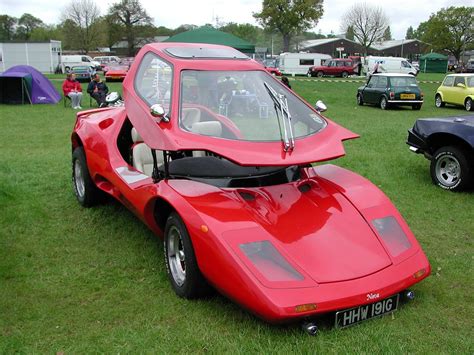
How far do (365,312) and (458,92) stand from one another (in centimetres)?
1778

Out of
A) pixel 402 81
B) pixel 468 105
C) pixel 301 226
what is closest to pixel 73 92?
pixel 402 81

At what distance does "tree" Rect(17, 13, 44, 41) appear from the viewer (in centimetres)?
8556

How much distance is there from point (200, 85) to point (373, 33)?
80.9 m

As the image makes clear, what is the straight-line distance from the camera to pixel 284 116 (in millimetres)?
4031

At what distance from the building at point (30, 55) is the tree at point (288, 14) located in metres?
32.2

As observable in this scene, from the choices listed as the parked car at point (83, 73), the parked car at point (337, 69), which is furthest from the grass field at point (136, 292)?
the parked car at point (337, 69)

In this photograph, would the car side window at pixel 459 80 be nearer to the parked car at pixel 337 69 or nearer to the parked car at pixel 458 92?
the parked car at pixel 458 92

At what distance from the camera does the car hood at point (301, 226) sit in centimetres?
316

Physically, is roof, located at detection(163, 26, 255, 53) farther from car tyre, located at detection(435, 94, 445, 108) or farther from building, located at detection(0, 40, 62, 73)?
building, located at detection(0, 40, 62, 73)

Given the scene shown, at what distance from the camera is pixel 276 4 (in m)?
67.4

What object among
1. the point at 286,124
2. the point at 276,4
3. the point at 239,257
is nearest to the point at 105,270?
the point at 239,257

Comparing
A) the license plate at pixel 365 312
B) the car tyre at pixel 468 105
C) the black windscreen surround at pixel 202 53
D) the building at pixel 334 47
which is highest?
the building at pixel 334 47

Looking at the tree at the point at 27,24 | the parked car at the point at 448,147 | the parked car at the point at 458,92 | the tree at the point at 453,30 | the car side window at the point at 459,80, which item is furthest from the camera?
the tree at the point at 27,24

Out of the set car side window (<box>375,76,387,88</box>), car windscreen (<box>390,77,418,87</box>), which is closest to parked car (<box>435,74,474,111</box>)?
car windscreen (<box>390,77,418,87</box>)
